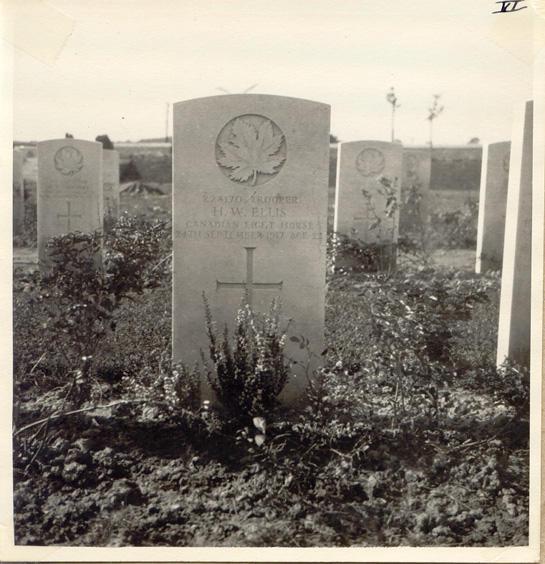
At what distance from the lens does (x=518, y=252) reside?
345 cm

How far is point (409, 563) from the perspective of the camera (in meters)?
2.76

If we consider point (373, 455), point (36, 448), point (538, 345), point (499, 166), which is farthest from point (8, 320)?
point (499, 166)

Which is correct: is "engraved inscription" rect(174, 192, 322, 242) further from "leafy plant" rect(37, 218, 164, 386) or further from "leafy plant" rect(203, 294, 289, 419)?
"leafy plant" rect(37, 218, 164, 386)

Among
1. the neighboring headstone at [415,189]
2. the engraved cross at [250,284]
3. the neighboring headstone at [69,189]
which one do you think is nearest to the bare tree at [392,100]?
the engraved cross at [250,284]

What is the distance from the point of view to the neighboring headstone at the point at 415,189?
27.2 ft

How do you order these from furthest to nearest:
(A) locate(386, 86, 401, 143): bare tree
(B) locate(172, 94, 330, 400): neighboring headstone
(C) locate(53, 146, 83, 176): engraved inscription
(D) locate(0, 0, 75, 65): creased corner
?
(C) locate(53, 146, 83, 176): engraved inscription, (A) locate(386, 86, 401, 143): bare tree, (B) locate(172, 94, 330, 400): neighboring headstone, (D) locate(0, 0, 75, 65): creased corner

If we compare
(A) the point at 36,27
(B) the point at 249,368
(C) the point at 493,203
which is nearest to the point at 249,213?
(B) the point at 249,368

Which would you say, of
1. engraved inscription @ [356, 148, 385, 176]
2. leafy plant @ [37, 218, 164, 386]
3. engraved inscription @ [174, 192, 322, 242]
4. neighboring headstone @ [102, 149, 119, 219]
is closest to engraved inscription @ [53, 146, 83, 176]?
leafy plant @ [37, 218, 164, 386]

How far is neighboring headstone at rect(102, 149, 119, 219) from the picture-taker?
26.0ft

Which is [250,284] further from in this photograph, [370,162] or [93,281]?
[370,162]

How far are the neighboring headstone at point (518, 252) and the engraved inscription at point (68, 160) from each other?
407 centimetres

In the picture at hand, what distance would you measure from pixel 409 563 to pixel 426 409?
83 centimetres

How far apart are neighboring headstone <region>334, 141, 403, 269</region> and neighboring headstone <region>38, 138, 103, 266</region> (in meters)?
2.69

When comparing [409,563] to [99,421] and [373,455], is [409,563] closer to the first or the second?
[373,455]
